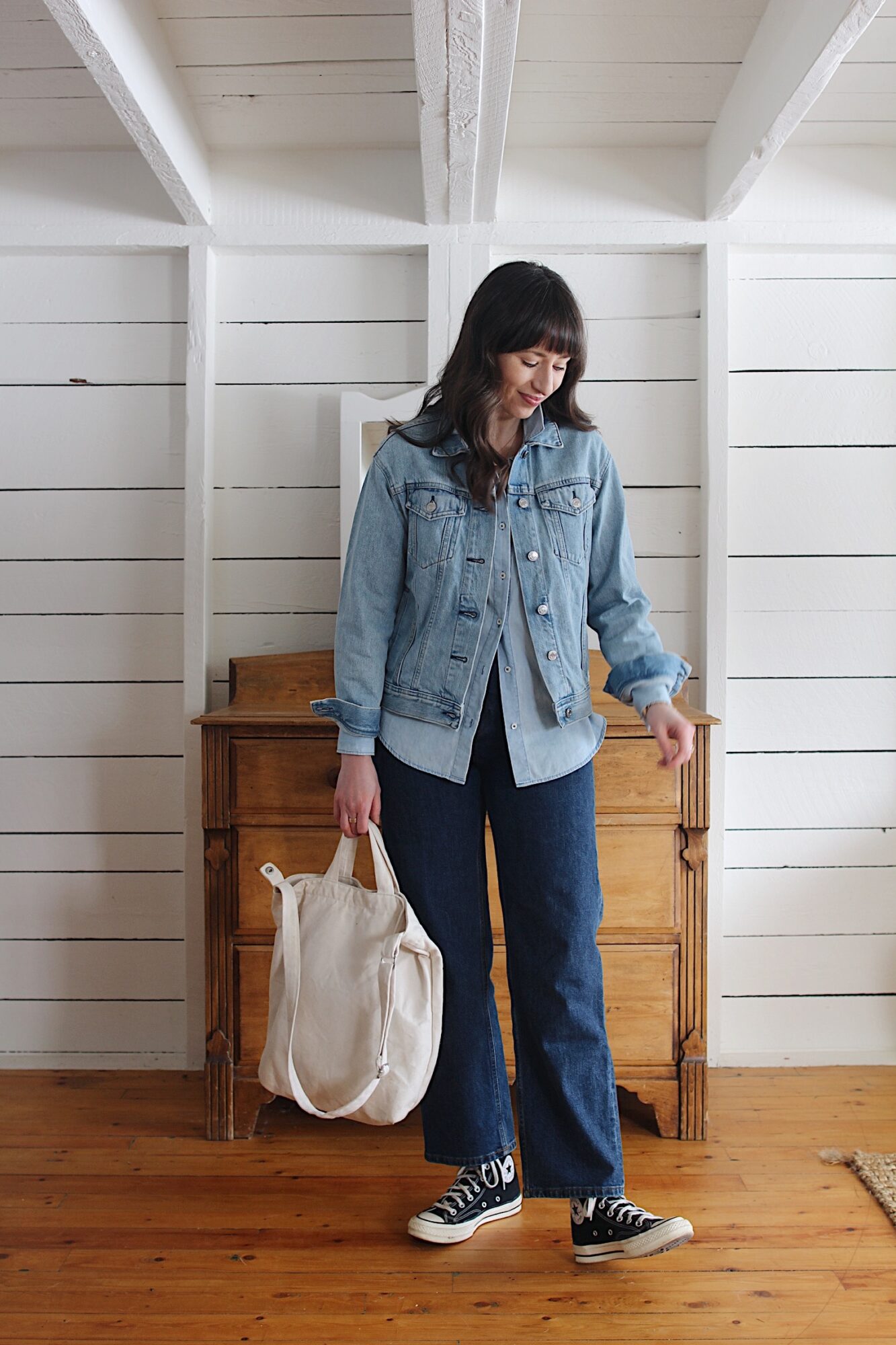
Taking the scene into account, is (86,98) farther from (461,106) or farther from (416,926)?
(416,926)

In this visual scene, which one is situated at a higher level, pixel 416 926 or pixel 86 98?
pixel 86 98

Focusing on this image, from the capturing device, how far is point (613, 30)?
69.8 inches

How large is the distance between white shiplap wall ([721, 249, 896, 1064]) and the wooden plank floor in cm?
27

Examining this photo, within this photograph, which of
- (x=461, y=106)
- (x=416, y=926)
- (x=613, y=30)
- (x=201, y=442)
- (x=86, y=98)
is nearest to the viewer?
(x=416, y=926)

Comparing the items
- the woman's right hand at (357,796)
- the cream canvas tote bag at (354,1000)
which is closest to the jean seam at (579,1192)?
the cream canvas tote bag at (354,1000)

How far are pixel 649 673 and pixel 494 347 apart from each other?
0.52m

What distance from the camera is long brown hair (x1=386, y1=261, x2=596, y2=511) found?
1376 mm

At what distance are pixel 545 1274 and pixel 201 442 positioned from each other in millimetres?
1687

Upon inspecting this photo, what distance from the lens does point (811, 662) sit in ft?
7.23

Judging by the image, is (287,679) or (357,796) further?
(287,679)

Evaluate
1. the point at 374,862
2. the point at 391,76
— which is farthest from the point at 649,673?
the point at 391,76

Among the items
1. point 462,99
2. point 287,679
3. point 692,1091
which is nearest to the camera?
point 462,99

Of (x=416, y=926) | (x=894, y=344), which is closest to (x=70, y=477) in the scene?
(x=416, y=926)

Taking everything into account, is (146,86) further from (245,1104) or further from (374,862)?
(245,1104)
